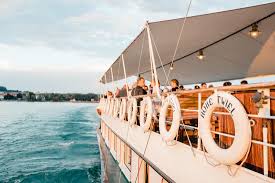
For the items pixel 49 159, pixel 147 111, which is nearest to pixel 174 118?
pixel 147 111

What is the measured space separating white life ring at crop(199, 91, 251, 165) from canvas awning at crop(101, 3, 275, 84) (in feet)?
10.5

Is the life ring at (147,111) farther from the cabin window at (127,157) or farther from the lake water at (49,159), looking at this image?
the lake water at (49,159)

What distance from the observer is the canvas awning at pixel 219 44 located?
684 centimetres

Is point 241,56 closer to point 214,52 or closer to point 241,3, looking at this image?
point 214,52

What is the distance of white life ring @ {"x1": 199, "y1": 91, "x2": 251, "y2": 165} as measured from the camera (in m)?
3.25

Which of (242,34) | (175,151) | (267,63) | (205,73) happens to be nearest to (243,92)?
(175,151)

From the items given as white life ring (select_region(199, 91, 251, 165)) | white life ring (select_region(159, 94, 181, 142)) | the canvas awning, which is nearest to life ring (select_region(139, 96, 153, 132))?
white life ring (select_region(159, 94, 181, 142))

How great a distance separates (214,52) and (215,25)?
3.21m

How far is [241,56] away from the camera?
10.7m

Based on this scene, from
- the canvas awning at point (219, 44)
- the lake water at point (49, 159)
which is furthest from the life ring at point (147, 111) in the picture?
the lake water at point (49, 159)

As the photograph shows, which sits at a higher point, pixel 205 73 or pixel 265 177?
pixel 205 73

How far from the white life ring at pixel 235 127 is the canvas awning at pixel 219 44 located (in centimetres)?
321

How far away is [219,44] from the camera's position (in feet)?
31.0

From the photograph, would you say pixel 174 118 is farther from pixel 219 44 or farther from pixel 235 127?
pixel 219 44
